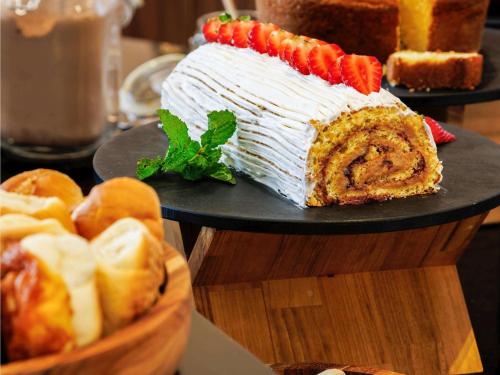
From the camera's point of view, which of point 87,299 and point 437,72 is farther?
point 437,72

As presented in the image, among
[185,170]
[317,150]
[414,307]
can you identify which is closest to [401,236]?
[414,307]

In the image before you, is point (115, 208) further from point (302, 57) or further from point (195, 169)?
point (302, 57)

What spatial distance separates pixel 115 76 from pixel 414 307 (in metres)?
1.20

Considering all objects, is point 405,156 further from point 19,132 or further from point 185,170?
point 19,132

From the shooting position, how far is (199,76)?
6.34 ft

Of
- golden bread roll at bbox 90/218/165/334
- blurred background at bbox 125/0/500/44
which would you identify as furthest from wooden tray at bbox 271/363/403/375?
blurred background at bbox 125/0/500/44

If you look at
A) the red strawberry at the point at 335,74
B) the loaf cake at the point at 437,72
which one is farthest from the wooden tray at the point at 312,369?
the loaf cake at the point at 437,72

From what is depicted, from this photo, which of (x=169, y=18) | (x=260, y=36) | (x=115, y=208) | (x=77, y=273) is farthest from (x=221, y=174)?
(x=169, y=18)

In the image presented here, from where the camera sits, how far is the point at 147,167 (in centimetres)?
166

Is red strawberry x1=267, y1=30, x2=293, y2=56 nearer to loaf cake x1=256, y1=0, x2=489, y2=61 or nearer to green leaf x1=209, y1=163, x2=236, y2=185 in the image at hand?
green leaf x1=209, y1=163, x2=236, y2=185

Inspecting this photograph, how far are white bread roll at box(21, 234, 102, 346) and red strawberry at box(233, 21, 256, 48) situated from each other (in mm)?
1261

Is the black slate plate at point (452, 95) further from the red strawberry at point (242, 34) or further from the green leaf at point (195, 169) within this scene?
the green leaf at point (195, 169)

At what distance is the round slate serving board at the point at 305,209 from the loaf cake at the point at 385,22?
579mm

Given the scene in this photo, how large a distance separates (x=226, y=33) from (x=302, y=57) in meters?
0.32
